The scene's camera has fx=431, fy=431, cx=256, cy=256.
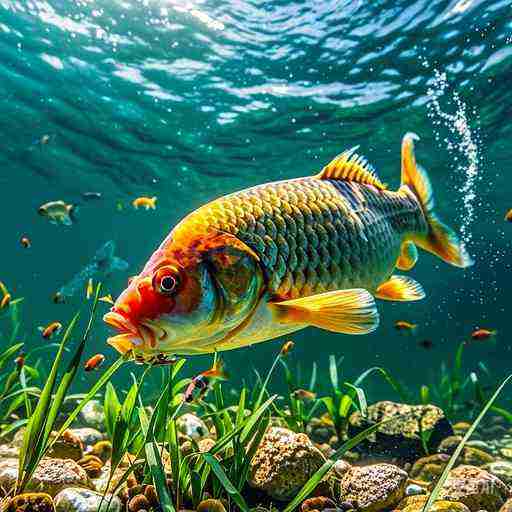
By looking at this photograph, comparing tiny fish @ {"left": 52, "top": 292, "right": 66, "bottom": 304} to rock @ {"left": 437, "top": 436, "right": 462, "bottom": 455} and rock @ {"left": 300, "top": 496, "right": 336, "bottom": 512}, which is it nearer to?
rock @ {"left": 300, "top": 496, "right": 336, "bottom": 512}

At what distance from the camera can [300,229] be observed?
2.37m

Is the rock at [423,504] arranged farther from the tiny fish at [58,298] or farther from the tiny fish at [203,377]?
the tiny fish at [58,298]

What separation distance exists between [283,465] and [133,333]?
2148 mm

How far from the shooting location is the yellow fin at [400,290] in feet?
9.85

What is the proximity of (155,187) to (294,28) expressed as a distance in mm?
18514

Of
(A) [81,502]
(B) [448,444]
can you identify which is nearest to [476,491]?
(B) [448,444]

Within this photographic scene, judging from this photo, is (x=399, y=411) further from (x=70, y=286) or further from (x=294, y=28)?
(x=294, y=28)

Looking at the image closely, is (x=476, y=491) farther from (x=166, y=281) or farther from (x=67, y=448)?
(x=67, y=448)

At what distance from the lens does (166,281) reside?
1878 millimetres

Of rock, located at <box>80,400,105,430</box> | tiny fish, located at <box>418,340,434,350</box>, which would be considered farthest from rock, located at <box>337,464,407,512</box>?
tiny fish, located at <box>418,340,434,350</box>

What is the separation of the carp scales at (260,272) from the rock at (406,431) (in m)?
3.10

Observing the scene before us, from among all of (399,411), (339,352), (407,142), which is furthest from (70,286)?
(339,352)

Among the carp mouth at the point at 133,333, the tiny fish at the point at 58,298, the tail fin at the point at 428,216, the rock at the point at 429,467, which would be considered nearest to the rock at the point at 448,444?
the rock at the point at 429,467

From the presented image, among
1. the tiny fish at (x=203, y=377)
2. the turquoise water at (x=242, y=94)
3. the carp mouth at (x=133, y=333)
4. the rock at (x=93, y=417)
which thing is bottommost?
the rock at (x=93, y=417)
